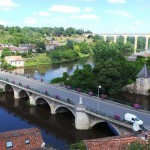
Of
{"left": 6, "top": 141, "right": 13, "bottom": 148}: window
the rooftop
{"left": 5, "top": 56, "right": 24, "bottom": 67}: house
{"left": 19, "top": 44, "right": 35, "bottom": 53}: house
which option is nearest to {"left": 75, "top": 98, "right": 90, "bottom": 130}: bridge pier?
{"left": 6, "top": 141, "right": 13, "bottom": 148}: window

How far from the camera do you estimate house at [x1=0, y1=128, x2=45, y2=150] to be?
29.9 m

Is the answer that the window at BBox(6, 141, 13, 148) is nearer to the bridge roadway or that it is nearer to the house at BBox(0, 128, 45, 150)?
the house at BBox(0, 128, 45, 150)

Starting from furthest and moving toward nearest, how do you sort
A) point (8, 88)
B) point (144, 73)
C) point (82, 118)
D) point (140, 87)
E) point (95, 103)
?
1. point (8, 88)
2. point (140, 87)
3. point (144, 73)
4. point (95, 103)
5. point (82, 118)

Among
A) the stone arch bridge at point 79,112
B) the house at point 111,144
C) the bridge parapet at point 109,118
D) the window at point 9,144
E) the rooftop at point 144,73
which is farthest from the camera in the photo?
the rooftop at point 144,73

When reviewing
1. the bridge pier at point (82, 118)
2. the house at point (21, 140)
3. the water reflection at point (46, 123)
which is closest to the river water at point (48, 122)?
the water reflection at point (46, 123)

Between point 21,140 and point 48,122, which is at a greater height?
point 21,140

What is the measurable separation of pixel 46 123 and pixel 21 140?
25931 mm

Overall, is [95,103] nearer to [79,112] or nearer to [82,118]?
[79,112]

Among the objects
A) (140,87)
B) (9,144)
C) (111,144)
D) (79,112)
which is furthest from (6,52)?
(111,144)

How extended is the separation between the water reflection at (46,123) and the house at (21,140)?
1471cm

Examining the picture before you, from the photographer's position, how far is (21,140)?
3069 centimetres

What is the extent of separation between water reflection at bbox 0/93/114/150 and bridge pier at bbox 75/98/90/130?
879mm

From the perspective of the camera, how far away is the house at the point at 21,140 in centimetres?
2989

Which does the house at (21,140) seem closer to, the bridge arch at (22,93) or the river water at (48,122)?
the river water at (48,122)
